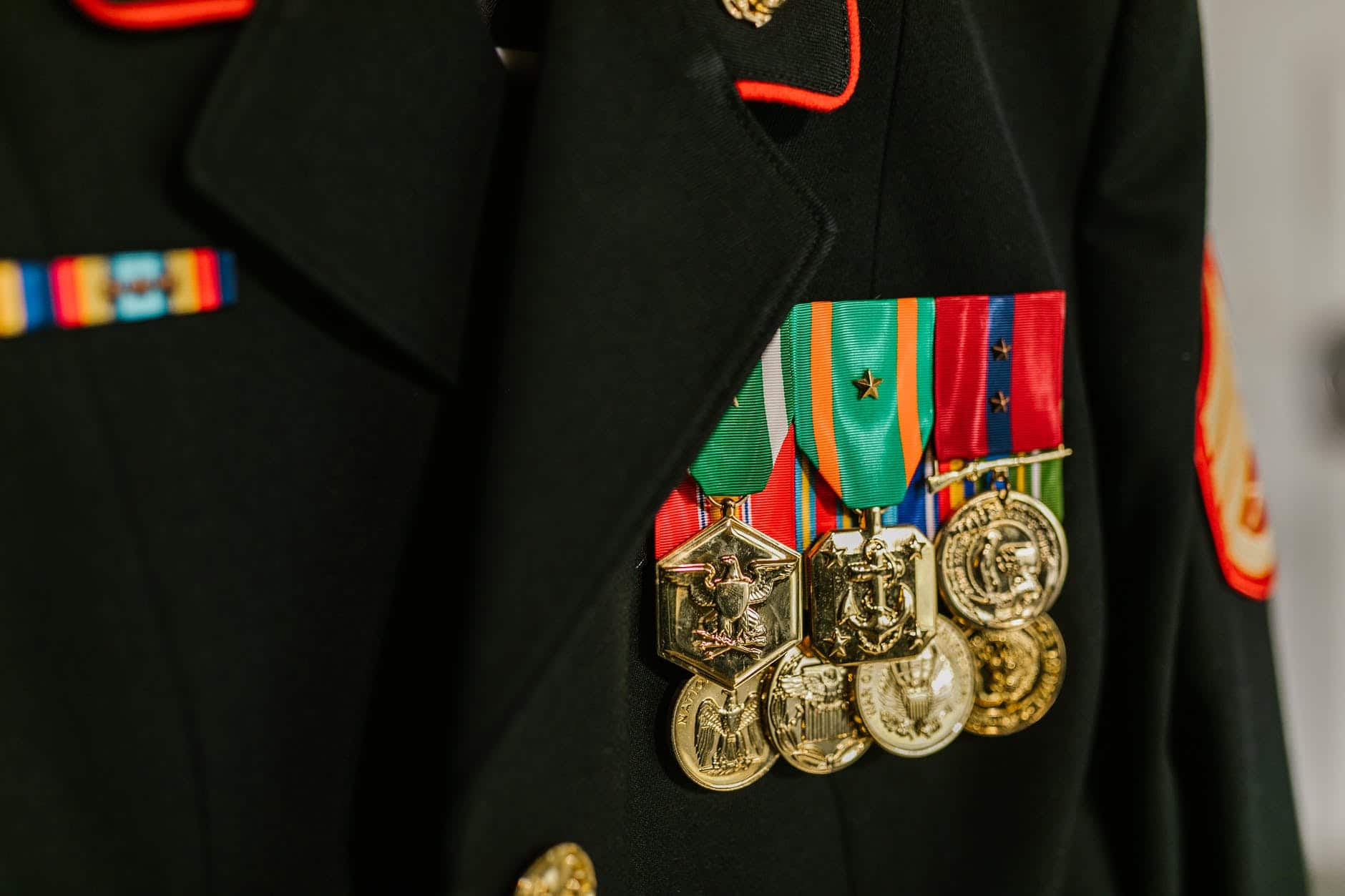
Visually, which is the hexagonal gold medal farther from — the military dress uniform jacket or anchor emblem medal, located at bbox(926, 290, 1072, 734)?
anchor emblem medal, located at bbox(926, 290, 1072, 734)

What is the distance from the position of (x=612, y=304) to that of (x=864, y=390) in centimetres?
18

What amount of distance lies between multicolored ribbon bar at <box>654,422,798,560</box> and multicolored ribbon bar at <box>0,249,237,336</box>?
9.2 inches

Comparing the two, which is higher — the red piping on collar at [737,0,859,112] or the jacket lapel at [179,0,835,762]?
the red piping on collar at [737,0,859,112]

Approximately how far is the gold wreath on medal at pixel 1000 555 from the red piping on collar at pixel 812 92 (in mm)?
222

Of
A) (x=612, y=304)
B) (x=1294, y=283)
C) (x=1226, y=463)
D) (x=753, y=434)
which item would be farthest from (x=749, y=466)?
(x=1294, y=283)

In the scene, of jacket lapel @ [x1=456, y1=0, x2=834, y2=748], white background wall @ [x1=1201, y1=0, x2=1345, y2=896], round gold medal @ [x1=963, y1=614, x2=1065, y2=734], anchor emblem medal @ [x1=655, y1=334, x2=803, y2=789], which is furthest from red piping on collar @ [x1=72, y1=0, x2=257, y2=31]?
white background wall @ [x1=1201, y1=0, x2=1345, y2=896]

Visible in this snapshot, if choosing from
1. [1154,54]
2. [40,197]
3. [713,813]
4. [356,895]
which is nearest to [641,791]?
[713,813]

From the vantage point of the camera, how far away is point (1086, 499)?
0.64 metres

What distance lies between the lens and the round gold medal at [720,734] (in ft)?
1.77

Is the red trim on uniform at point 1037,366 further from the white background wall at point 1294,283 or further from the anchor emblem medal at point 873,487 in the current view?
Result: the white background wall at point 1294,283

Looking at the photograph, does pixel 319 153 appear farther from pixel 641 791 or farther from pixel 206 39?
pixel 641 791

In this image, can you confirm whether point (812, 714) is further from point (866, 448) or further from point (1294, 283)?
point (1294, 283)

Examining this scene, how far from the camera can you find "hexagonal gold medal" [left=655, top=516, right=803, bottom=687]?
1.71ft

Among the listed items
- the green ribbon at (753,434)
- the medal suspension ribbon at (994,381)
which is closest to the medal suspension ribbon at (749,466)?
the green ribbon at (753,434)
